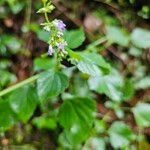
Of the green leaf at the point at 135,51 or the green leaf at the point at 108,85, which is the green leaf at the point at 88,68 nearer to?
the green leaf at the point at 108,85

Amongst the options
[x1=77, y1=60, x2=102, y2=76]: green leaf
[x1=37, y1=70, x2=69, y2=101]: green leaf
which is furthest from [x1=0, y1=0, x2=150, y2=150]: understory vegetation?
[x1=77, y1=60, x2=102, y2=76]: green leaf

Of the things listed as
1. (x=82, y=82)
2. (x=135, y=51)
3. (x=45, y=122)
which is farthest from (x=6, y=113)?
(x=135, y=51)

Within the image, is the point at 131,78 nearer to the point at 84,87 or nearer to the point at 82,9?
the point at 84,87

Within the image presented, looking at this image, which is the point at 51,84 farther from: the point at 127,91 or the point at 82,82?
the point at 82,82

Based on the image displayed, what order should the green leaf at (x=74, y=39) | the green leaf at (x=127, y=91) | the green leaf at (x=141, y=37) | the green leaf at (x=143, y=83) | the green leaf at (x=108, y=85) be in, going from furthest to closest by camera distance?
the green leaf at (x=143, y=83)
the green leaf at (x=141, y=37)
the green leaf at (x=127, y=91)
the green leaf at (x=108, y=85)
the green leaf at (x=74, y=39)

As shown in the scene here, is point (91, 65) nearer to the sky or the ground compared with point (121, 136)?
nearer to the sky

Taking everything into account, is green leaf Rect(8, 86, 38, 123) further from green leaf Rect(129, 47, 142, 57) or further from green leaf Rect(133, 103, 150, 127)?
green leaf Rect(129, 47, 142, 57)

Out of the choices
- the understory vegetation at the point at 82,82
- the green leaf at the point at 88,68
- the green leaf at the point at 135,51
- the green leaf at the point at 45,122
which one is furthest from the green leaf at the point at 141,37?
the green leaf at the point at 88,68
